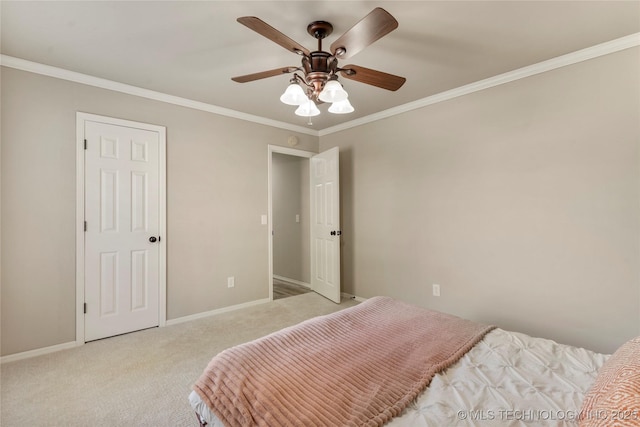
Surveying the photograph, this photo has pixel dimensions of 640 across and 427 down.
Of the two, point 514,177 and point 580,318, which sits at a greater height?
point 514,177

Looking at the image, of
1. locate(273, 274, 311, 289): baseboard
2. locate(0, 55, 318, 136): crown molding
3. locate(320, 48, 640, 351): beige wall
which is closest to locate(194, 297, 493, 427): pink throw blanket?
locate(320, 48, 640, 351): beige wall

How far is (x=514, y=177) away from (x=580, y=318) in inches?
48.4

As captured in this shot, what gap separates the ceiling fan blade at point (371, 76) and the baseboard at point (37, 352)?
3235 mm

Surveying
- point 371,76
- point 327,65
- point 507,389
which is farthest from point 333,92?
point 507,389

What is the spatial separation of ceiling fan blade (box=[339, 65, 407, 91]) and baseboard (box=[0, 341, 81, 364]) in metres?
3.23

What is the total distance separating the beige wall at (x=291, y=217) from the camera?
4703 mm

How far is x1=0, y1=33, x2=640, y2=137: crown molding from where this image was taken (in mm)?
2112

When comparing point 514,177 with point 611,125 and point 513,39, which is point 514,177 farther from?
point 513,39

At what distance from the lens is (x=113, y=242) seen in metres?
2.73

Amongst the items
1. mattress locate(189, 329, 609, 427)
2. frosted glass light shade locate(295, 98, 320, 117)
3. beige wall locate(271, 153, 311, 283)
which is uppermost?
frosted glass light shade locate(295, 98, 320, 117)

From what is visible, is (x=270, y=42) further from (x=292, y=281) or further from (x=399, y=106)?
(x=292, y=281)

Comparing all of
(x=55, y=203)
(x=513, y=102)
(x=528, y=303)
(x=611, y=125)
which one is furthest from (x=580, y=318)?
(x=55, y=203)

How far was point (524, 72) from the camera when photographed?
2.43 metres

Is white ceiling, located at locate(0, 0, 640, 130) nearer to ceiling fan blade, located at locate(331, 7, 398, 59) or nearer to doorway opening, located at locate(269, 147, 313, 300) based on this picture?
ceiling fan blade, located at locate(331, 7, 398, 59)
